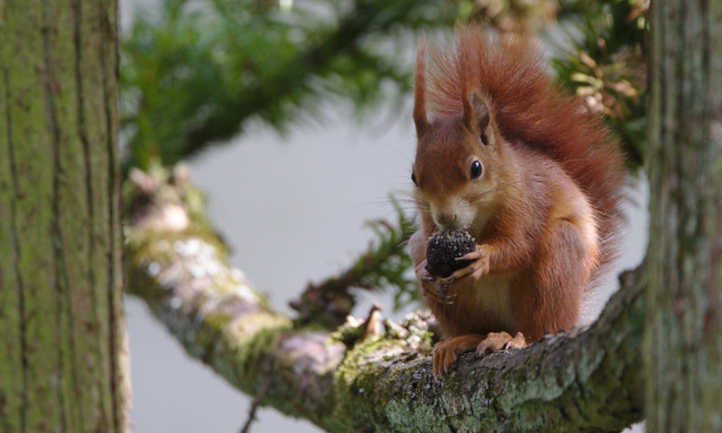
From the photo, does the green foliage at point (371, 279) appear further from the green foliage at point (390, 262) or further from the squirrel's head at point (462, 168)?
the squirrel's head at point (462, 168)

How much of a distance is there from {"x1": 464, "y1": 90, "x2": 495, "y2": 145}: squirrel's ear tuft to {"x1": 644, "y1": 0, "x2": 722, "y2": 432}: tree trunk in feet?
1.61

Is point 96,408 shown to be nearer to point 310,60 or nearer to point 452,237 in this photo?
point 452,237

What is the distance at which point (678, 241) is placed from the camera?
1.46 feet

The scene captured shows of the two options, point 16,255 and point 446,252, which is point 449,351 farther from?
point 16,255

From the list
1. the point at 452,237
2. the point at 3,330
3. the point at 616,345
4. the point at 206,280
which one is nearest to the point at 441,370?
the point at 452,237

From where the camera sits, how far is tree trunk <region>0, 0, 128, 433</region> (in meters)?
Result: 0.57

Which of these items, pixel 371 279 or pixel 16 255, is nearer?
pixel 16 255

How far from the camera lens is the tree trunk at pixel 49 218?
1.88ft

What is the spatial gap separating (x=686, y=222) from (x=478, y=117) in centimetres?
54

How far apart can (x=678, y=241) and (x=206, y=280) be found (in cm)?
120

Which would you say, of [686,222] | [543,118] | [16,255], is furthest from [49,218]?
[543,118]

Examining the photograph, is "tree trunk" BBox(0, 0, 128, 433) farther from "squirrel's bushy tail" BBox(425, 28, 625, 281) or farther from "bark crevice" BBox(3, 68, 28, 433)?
"squirrel's bushy tail" BBox(425, 28, 625, 281)

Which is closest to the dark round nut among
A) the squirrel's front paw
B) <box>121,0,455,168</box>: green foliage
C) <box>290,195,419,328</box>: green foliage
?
the squirrel's front paw

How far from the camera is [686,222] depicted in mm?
442
